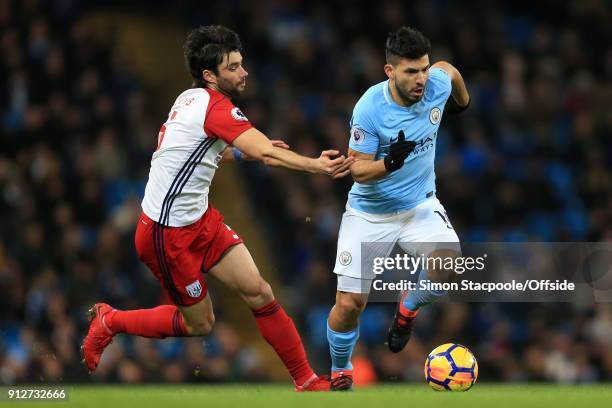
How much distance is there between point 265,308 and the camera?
361 inches

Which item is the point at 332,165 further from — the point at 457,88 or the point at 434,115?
the point at 457,88

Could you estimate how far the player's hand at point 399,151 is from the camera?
27.9ft

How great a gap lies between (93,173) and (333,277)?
3314 millimetres

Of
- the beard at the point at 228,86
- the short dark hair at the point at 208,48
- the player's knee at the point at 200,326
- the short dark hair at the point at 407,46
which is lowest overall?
the player's knee at the point at 200,326

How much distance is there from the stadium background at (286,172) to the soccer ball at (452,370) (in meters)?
5.37

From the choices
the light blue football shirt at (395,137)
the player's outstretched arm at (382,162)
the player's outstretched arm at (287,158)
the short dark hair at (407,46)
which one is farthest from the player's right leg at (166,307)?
the short dark hair at (407,46)

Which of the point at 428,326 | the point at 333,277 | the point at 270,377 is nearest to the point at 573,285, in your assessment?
the point at 428,326

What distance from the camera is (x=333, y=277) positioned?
615 inches

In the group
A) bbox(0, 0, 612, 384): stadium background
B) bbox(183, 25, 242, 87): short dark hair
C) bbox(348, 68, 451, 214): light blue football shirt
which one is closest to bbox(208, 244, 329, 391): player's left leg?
bbox(348, 68, 451, 214): light blue football shirt

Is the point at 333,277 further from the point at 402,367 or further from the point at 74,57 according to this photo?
the point at 74,57

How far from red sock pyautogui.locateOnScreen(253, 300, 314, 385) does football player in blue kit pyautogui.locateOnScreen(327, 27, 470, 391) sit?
28 centimetres

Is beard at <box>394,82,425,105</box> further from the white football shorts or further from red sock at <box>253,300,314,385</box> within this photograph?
red sock at <box>253,300,314,385</box>

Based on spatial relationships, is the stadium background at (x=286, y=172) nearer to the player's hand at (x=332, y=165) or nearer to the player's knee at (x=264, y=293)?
the player's knee at (x=264, y=293)

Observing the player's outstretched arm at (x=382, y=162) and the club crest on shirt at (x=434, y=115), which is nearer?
the player's outstretched arm at (x=382, y=162)
